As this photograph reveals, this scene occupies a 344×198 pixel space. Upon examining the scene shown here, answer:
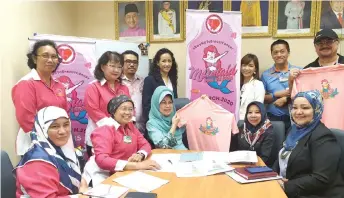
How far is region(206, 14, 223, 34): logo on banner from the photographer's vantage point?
11.1ft

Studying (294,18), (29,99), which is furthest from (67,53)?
(294,18)

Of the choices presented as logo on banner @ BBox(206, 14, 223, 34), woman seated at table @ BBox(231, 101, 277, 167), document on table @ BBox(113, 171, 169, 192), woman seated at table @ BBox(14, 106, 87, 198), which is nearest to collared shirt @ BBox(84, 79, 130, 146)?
woman seated at table @ BBox(14, 106, 87, 198)

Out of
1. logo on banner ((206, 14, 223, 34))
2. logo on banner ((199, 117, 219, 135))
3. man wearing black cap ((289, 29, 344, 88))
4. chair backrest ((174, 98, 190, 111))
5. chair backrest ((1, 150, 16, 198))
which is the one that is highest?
logo on banner ((206, 14, 223, 34))

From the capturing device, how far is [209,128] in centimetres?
299

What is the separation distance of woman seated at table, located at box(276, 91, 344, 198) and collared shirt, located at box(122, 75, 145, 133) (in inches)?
66.2

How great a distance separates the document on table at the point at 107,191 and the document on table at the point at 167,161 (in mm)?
396

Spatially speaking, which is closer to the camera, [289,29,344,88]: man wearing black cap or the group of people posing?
the group of people posing

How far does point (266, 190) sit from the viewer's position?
169 centimetres

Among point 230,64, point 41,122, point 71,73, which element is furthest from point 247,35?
point 41,122

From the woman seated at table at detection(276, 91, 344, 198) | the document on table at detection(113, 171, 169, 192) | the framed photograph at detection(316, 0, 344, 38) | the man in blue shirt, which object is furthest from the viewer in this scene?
the framed photograph at detection(316, 0, 344, 38)

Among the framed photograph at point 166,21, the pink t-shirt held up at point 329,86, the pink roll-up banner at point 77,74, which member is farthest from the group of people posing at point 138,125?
the framed photograph at point 166,21

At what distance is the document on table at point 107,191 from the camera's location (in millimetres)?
1615

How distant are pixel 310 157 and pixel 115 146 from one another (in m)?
1.34

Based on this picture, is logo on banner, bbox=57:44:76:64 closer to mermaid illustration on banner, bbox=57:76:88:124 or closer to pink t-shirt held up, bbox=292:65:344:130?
mermaid illustration on banner, bbox=57:76:88:124
